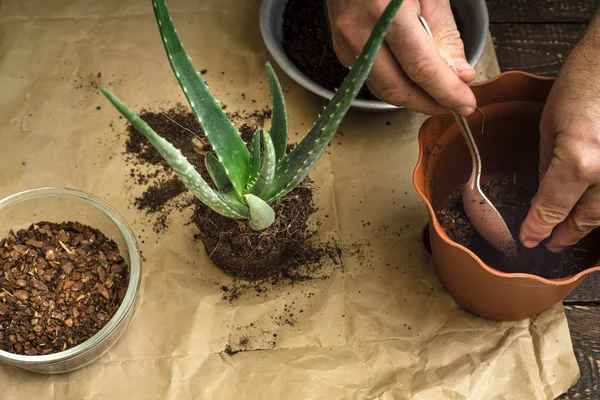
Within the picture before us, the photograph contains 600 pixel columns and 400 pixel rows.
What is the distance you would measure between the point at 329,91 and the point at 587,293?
57 cm

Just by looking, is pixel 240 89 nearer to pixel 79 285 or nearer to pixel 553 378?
pixel 79 285

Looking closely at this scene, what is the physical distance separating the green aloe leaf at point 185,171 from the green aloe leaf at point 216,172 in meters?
0.02

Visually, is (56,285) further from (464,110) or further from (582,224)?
(582,224)

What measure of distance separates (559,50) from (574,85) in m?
0.47

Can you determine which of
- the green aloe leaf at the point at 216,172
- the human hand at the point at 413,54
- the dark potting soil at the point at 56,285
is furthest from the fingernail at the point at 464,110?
the dark potting soil at the point at 56,285

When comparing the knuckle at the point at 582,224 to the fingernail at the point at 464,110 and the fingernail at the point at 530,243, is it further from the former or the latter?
the fingernail at the point at 464,110

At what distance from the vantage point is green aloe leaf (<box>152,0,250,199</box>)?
771 millimetres

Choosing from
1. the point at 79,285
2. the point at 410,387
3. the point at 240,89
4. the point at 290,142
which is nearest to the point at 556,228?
the point at 410,387

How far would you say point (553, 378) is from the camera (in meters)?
1.01

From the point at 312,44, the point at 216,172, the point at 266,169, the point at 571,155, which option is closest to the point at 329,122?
the point at 266,169

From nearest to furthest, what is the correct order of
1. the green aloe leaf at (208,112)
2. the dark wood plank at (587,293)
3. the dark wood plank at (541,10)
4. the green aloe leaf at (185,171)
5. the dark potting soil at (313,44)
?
the green aloe leaf at (185,171)
the green aloe leaf at (208,112)
the dark wood plank at (587,293)
the dark potting soil at (313,44)
the dark wood plank at (541,10)

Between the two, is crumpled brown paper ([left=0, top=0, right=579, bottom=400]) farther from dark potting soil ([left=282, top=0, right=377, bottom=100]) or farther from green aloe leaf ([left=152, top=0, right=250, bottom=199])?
green aloe leaf ([left=152, top=0, right=250, bottom=199])

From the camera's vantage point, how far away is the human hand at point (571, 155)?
84 centimetres

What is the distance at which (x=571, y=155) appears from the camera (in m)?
0.84
